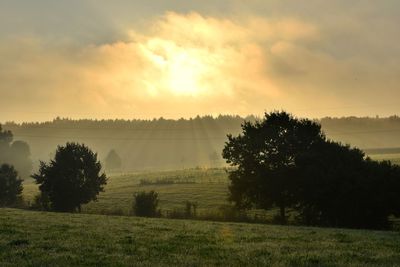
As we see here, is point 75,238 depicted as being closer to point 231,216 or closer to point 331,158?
point 231,216

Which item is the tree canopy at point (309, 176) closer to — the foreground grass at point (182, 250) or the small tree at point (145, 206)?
the small tree at point (145, 206)

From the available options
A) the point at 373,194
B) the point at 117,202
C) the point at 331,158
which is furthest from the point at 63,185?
the point at 373,194

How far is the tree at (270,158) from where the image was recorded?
55719mm

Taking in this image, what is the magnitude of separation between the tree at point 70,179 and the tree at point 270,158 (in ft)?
87.7

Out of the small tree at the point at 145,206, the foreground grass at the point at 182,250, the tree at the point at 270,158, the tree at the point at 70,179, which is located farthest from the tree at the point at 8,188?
the foreground grass at the point at 182,250

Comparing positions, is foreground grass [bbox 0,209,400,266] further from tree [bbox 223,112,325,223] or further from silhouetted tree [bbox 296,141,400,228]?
tree [bbox 223,112,325,223]

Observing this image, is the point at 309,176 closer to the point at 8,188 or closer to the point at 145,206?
the point at 145,206

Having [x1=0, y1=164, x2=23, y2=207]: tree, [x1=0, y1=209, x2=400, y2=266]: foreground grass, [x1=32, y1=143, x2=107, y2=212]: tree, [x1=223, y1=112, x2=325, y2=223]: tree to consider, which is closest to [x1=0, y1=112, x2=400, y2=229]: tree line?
[x1=223, y1=112, x2=325, y2=223]: tree

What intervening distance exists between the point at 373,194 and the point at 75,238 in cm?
3555

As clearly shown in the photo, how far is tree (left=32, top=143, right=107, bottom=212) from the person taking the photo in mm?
72500

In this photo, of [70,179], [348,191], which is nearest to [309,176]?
[348,191]

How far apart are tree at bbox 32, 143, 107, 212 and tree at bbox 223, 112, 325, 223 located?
26.7 metres

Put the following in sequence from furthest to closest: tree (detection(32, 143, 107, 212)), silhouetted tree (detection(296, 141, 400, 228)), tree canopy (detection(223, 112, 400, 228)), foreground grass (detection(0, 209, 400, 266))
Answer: tree (detection(32, 143, 107, 212)) < tree canopy (detection(223, 112, 400, 228)) < silhouetted tree (detection(296, 141, 400, 228)) < foreground grass (detection(0, 209, 400, 266))

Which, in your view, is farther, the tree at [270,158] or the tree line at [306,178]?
the tree at [270,158]
